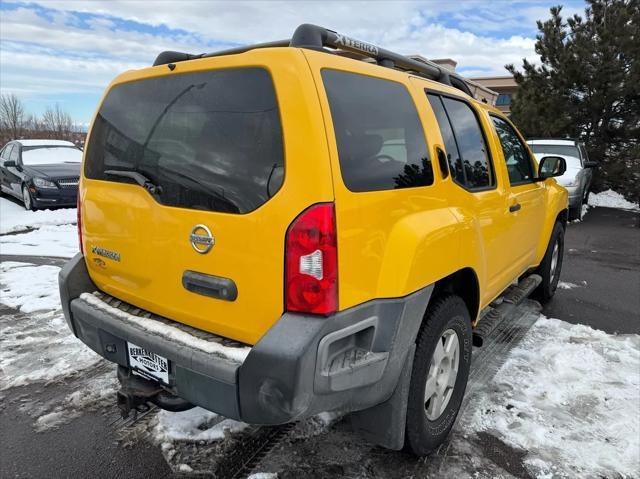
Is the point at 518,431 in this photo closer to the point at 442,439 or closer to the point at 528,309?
the point at 442,439

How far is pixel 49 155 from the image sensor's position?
1123 centimetres

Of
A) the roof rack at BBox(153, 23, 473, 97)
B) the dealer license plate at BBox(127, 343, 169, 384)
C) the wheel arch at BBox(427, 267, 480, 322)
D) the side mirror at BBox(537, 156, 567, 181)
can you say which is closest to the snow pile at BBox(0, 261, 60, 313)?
the dealer license plate at BBox(127, 343, 169, 384)

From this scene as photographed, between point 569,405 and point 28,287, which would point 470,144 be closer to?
point 569,405

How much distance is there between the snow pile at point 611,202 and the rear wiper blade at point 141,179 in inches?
A: 610

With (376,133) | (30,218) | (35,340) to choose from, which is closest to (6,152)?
(30,218)

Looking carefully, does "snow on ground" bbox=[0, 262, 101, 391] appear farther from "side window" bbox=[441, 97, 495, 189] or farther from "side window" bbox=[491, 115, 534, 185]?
"side window" bbox=[491, 115, 534, 185]

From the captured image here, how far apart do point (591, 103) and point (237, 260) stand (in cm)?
1567

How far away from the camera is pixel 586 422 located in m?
2.90

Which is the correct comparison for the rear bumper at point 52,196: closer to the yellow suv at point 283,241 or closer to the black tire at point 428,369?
the yellow suv at point 283,241

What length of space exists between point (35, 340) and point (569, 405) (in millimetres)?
4049

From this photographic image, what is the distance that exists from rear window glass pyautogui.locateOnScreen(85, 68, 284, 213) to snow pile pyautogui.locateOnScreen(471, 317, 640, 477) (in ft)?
6.74

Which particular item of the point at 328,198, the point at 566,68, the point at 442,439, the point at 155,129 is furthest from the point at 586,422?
the point at 566,68

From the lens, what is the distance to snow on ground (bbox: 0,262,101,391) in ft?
11.2

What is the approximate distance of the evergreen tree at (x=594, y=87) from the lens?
1324 centimetres
